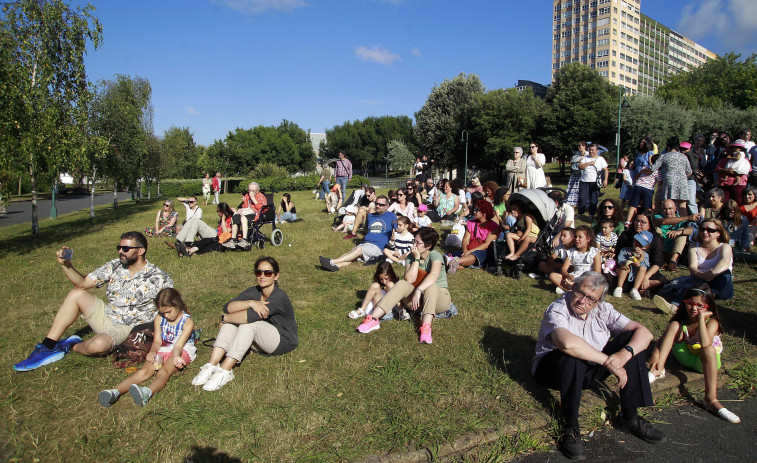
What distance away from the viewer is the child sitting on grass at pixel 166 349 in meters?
4.13

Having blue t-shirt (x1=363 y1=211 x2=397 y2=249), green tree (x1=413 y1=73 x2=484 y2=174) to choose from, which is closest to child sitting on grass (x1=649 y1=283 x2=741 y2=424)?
blue t-shirt (x1=363 y1=211 x2=397 y2=249)

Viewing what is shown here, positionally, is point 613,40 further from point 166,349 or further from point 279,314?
point 166,349

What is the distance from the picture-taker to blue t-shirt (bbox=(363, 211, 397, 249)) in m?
9.23

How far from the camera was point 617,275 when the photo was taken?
6.84 m

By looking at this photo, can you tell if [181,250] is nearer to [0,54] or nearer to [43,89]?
[0,54]

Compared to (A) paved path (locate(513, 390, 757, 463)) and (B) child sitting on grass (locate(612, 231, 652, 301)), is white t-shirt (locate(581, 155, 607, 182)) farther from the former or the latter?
(A) paved path (locate(513, 390, 757, 463))

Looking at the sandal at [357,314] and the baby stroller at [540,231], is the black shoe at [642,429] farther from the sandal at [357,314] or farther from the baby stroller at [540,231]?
the baby stroller at [540,231]

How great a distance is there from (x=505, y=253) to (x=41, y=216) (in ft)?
89.7

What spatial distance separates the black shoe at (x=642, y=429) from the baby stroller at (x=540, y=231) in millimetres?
4158

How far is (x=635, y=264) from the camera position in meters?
6.73

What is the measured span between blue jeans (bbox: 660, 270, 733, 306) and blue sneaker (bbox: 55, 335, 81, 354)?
705cm

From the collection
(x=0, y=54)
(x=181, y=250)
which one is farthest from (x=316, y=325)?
(x=0, y=54)

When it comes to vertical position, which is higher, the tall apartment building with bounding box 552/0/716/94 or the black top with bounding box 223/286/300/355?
the tall apartment building with bounding box 552/0/716/94

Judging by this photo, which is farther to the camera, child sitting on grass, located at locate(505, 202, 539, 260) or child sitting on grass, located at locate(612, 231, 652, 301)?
child sitting on grass, located at locate(505, 202, 539, 260)
